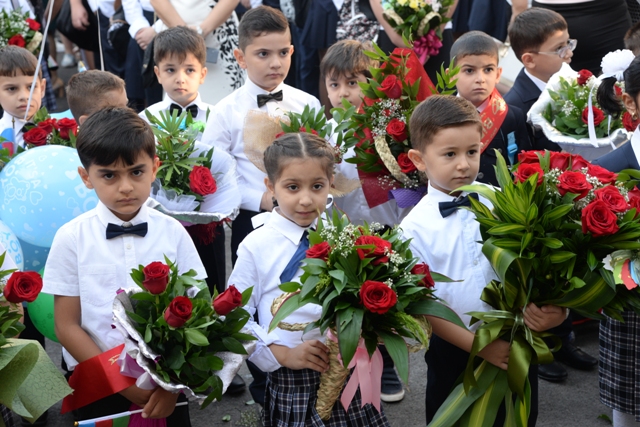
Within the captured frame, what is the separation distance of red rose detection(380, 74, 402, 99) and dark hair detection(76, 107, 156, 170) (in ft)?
4.29

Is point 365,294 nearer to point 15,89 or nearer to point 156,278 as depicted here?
point 156,278

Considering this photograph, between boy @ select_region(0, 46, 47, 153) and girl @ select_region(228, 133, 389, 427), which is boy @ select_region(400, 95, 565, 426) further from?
boy @ select_region(0, 46, 47, 153)

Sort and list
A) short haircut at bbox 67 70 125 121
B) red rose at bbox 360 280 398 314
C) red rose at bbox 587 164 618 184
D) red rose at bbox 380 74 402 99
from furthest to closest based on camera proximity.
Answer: short haircut at bbox 67 70 125 121, red rose at bbox 380 74 402 99, red rose at bbox 587 164 618 184, red rose at bbox 360 280 398 314

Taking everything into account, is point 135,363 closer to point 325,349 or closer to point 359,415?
point 325,349

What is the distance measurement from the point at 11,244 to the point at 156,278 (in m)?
1.06

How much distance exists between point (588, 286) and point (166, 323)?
1.55m

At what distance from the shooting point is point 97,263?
3.41m

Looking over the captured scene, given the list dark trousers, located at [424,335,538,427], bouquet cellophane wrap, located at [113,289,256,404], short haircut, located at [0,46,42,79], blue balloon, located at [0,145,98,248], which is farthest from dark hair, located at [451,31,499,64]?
short haircut, located at [0,46,42,79]

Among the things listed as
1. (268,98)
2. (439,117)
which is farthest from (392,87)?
(268,98)

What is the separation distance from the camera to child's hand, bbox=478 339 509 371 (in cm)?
322

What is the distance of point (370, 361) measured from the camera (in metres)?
3.02

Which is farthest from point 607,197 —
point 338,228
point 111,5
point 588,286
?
point 111,5

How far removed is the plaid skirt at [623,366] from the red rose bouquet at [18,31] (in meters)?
5.59

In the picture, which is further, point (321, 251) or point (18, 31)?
point (18, 31)
